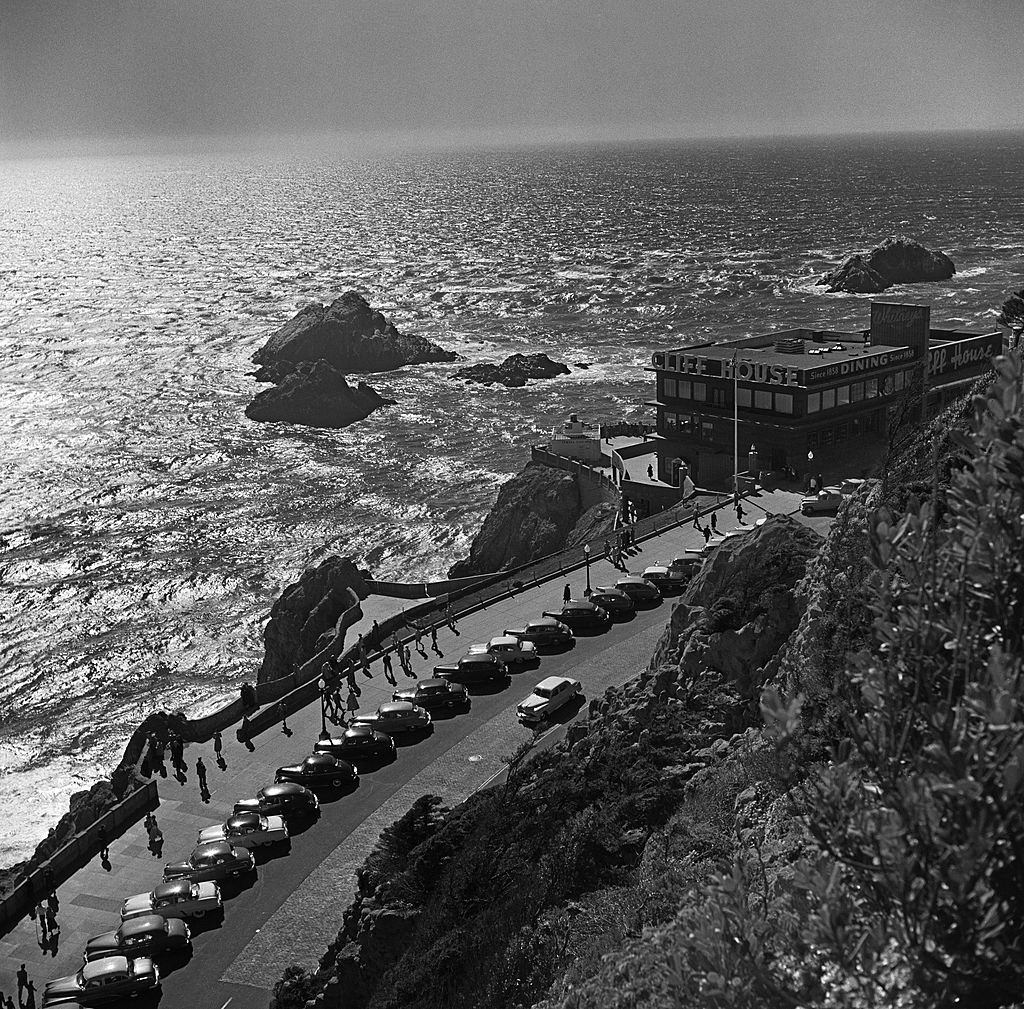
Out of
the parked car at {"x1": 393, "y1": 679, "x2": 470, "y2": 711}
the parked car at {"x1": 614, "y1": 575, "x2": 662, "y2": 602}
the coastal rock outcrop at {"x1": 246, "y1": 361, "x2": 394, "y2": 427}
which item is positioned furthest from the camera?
the coastal rock outcrop at {"x1": 246, "y1": 361, "x2": 394, "y2": 427}

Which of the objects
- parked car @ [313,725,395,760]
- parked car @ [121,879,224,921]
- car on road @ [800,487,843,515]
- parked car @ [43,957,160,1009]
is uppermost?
car on road @ [800,487,843,515]

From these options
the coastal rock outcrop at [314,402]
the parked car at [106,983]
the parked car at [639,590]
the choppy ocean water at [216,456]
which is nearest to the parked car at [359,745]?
the parked car at [106,983]

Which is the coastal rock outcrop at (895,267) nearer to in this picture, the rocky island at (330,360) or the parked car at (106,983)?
the rocky island at (330,360)

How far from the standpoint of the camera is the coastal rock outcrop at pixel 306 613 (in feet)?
157

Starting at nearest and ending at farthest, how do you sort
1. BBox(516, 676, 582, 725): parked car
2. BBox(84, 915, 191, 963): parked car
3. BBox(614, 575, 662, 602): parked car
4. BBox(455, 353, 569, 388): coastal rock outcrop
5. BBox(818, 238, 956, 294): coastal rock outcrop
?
1. BBox(84, 915, 191, 963): parked car
2. BBox(516, 676, 582, 725): parked car
3. BBox(614, 575, 662, 602): parked car
4. BBox(455, 353, 569, 388): coastal rock outcrop
5. BBox(818, 238, 956, 294): coastal rock outcrop

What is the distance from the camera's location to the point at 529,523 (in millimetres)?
56781

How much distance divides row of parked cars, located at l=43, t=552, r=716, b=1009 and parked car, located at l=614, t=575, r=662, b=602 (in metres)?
0.03

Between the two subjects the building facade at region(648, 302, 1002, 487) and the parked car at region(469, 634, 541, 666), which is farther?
the building facade at region(648, 302, 1002, 487)

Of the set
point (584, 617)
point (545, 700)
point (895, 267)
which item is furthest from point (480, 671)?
point (895, 267)

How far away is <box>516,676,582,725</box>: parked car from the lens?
33.3 metres

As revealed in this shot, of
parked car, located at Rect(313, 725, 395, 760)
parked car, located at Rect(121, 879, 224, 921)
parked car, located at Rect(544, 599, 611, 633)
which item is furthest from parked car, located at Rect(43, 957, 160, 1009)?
parked car, located at Rect(544, 599, 611, 633)

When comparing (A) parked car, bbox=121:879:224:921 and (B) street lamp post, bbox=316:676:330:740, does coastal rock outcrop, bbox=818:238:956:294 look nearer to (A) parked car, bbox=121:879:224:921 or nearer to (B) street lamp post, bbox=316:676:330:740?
(B) street lamp post, bbox=316:676:330:740

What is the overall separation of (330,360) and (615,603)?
74876mm

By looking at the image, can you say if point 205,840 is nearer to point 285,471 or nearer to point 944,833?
point 944,833
